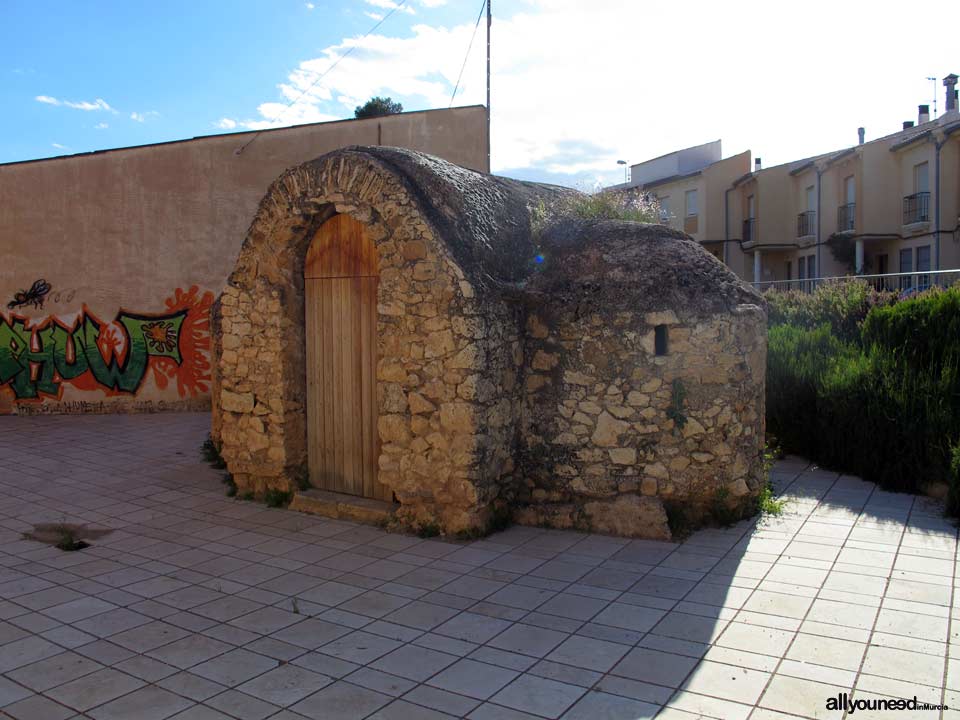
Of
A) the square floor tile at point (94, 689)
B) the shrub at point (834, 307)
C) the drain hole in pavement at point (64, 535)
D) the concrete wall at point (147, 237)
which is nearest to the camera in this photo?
the square floor tile at point (94, 689)

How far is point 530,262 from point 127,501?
503cm

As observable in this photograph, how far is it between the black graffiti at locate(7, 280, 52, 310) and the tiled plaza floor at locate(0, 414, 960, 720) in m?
7.53

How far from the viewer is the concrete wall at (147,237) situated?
13.7 meters

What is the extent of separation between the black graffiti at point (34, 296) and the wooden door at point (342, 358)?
8841 millimetres

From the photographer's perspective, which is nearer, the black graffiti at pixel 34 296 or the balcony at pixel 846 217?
the black graffiti at pixel 34 296

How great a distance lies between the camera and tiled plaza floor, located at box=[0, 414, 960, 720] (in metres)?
4.00

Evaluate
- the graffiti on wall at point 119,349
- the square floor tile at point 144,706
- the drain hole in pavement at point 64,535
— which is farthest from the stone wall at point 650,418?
the graffiti on wall at point 119,349

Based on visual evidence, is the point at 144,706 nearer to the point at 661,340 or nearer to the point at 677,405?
the point at 677,405

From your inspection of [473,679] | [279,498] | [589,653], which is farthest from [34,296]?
[589,653]

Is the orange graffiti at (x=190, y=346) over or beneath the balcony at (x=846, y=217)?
beneath

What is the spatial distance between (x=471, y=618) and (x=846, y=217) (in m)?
25.7

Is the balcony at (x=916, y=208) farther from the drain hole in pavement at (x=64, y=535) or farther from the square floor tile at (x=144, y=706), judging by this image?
→ the square floor tile at (x=144, y=706)

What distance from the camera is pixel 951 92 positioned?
28.6 metres

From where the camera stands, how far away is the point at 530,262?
24.9ft
